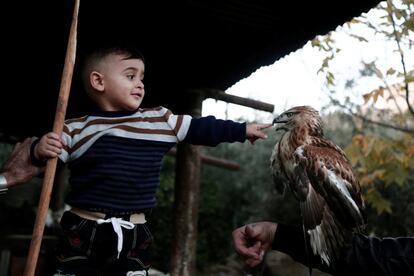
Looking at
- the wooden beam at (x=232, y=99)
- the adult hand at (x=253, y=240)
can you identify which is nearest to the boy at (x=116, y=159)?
the adult hand at (x=253, y=240)

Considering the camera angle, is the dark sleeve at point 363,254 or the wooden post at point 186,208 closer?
the dark sleeve at point 363,254

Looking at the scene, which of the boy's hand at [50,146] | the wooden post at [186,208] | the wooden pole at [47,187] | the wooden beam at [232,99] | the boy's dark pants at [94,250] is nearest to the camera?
the wooden pole at [47,187]

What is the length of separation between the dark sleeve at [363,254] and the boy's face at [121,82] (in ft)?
3.16

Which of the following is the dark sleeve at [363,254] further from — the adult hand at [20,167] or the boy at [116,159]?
the adult hand at [20,167]

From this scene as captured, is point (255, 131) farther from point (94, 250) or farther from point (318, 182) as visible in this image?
point (94, 250)

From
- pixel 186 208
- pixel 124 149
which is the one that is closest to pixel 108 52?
pixel 124 149

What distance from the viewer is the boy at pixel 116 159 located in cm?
205

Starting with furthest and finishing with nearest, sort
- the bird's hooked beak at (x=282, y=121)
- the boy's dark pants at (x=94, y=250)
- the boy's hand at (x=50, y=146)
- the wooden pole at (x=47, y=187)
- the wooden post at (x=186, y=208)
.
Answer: the wooden post at (x=186, y=208)
the bird's hooked beak at (x=282, y=121)
the boy's dark pants at (x=94, y=250)
the boy's hand at (x=50, y=146)
the wooden pole at (x=47, y=187)

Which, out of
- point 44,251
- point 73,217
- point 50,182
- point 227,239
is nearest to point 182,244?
point 73,217

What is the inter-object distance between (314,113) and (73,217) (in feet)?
4.02

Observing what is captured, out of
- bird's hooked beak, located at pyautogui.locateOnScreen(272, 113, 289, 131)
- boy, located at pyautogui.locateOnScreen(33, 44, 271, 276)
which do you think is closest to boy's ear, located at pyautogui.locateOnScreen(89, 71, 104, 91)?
boy, located at pyautogui.locateOnScreen(33, 44, 271, 276)

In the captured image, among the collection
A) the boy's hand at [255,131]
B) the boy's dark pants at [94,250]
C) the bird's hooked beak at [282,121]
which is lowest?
the boy's dark pants at [94,250]

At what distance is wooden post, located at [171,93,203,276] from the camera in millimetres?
4922

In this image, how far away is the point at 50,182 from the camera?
5.43 ft
